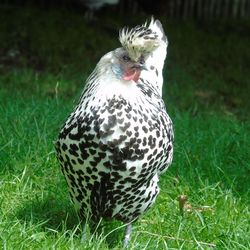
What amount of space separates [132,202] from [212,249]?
0.50 m

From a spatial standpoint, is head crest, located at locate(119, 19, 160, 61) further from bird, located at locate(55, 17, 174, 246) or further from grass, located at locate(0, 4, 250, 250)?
grass, located at locate(0, 4, 250, 250)

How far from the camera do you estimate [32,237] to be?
3.75 m

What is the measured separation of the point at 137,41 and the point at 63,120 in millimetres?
2328

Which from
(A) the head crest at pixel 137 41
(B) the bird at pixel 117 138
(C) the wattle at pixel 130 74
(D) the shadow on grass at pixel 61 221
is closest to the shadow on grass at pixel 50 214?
(D) the shadow on grass at pixel 61 221

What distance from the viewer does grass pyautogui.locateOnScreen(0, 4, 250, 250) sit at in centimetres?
405

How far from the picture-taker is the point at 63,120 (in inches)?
233

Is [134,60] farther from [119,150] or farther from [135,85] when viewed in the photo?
[119,150]

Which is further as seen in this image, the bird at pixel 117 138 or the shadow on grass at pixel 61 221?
the shadow on grass at pixel 61 221

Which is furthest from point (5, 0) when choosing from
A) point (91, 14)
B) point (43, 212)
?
point (43, 212)

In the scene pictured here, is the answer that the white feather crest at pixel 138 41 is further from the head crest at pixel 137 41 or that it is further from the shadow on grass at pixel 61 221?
the shadow on grass at pixel 61 221

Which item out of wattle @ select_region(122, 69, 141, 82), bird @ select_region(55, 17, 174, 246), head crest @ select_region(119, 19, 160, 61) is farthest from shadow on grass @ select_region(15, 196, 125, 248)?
head crest @ select_region(119, 19, 160, 61)

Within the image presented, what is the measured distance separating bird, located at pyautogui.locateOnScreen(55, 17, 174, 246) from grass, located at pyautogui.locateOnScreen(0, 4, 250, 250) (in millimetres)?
252

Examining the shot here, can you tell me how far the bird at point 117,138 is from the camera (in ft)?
12.0

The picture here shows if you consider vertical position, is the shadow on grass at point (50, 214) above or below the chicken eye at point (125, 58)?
below
